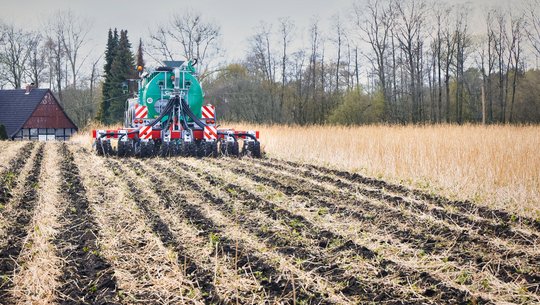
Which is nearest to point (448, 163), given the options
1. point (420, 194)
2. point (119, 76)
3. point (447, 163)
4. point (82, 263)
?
point (447, 163)

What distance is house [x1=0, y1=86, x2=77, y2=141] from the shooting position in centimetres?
4456

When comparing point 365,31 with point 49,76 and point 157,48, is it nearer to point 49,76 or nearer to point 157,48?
point 157,48

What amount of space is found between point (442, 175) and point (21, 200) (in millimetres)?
6554

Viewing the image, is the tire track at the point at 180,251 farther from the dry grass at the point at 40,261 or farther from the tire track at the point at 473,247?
the tire track at the point at 473,247

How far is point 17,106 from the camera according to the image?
45.1 metres

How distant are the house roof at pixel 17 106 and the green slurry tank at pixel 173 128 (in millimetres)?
32973

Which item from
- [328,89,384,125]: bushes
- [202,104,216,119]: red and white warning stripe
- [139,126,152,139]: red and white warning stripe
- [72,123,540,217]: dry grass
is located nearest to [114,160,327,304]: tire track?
[72,123,540,217]: dry grass

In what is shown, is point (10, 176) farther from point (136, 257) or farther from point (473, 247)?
point (473, 247)

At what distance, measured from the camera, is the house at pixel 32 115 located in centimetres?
4456

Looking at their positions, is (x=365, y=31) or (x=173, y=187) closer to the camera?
(x=173, y=187)

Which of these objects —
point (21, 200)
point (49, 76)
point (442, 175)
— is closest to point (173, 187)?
point (21, 200)

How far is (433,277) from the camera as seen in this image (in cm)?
412

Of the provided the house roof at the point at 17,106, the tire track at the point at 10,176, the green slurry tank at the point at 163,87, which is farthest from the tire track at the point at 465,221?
the house roof at the point at 17,106

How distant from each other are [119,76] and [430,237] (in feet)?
136
